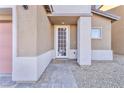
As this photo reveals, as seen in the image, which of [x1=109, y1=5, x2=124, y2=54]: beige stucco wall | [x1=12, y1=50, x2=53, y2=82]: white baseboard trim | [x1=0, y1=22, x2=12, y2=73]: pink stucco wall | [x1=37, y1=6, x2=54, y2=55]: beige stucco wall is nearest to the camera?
[x1=12, y1=50, x2=53, y2=82]: white baseboard trim

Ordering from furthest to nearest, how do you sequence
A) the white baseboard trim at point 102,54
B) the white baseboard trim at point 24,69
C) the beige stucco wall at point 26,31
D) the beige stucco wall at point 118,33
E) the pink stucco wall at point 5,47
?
the beige stucco wall at point 118,33
the white baseboard trim at point 102,54
the pink stucco wall at point 5,47
the beige stucco wall at point 26,31
the white baseboard trim at point 24,69

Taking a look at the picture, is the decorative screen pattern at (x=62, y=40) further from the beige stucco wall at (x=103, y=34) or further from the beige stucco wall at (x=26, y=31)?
the beige stucco wall at (x=26, y=31)

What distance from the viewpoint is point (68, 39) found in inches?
548

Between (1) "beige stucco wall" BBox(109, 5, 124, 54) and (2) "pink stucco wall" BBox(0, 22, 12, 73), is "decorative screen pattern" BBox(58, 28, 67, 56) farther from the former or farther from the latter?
(1) "beige stucco wall" BBox(109, 5, 124, 54)

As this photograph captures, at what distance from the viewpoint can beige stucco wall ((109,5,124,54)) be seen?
18234 mm

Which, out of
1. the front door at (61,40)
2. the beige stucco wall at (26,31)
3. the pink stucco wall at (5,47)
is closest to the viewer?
the beige stucco wall at (26,31)

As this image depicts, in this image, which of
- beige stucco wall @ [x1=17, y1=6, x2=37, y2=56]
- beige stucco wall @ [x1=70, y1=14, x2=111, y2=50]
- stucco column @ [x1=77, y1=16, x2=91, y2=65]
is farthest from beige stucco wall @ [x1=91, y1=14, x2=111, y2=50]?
beige stucco wall @ [x1=17, y1=6, x2=37, y2=56]

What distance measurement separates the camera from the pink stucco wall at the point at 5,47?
7250 mm

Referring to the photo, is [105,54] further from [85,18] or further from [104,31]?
[85,18]

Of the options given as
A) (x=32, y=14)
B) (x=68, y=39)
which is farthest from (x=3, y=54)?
(x=68, y=39)

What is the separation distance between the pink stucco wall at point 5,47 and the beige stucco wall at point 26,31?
1361 millimetres

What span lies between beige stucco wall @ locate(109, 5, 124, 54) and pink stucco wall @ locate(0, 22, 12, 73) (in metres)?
13.7

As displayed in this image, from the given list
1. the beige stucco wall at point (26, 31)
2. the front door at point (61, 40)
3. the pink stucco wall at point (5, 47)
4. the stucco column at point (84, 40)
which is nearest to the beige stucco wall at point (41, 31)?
the beige stucco wall at point (26, 31)

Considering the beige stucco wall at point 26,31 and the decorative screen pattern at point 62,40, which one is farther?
the decorative screen pattern at point 62,40
